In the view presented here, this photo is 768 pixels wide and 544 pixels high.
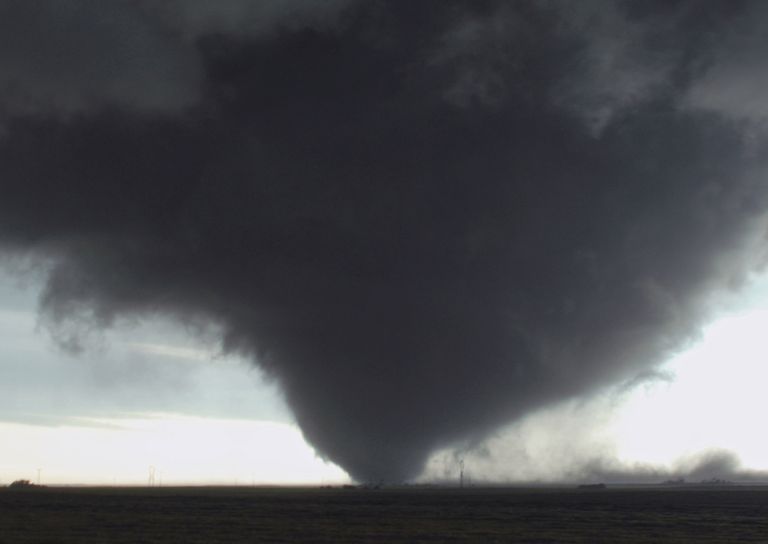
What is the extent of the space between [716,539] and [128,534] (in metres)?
55.3

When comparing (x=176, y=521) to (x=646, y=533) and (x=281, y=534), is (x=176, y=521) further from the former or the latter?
(x=646, y=533)

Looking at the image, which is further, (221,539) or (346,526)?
(346,526)

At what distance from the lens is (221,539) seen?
69750 millimetres

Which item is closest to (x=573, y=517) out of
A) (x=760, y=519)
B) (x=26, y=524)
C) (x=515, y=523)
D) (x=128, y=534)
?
(x=515, y=523)

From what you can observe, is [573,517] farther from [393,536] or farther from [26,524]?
[26,524]

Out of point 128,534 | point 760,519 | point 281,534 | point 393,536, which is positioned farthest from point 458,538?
point 760,519

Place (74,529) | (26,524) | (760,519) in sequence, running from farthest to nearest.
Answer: (760,519) < (26,524) < (74,529)

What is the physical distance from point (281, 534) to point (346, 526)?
41.5 ft

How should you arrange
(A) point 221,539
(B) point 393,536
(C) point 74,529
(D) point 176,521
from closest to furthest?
(A) point 221,539 < (B) point 393,536 < (C) point 74,529 < (D) point 176,521

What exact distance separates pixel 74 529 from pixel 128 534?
28.4ft

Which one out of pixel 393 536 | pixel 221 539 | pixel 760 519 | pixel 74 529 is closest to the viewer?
pixel 221 539

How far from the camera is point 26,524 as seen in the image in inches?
3344

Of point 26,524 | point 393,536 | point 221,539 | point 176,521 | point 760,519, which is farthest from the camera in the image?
point 760,519

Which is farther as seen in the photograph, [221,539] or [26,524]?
[26,524]
